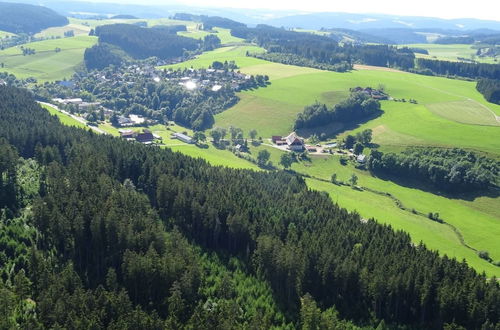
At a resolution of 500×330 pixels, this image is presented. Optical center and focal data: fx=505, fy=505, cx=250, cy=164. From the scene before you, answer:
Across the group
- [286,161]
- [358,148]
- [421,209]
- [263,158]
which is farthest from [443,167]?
[263,158]

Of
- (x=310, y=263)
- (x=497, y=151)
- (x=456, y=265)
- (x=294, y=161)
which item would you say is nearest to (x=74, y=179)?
(x=310, y=263)

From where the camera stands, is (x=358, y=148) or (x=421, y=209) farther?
(x=358, y=148)

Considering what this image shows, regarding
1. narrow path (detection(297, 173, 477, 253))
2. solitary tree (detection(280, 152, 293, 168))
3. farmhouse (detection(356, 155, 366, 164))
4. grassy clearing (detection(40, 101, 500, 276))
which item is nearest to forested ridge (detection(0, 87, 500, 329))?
grassy clearing (detection(40, 101, 500, 276))

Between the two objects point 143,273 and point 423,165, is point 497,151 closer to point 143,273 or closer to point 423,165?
point 423,165

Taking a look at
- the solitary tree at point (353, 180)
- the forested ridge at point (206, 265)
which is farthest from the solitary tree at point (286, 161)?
the forested ridge at point (206, 265)

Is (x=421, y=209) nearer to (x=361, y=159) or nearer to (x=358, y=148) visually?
(x=361, y=159)
